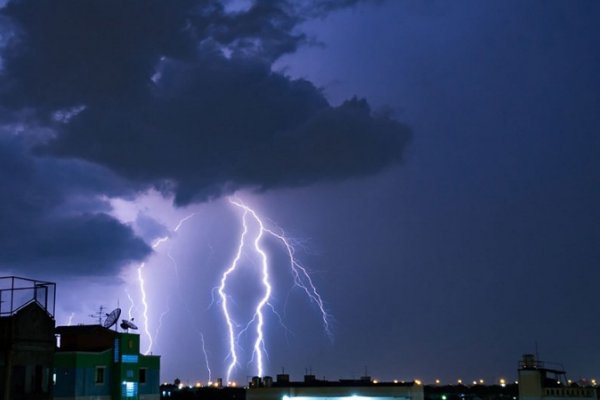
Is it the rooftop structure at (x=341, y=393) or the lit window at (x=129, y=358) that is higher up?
the lit window at (x=129, y=358)

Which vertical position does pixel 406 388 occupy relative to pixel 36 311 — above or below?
below

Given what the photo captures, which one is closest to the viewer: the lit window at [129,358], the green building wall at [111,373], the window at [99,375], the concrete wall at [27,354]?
the concrete wall at [27,354]

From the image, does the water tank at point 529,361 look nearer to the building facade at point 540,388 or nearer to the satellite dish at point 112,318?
the building facade at point 540,388

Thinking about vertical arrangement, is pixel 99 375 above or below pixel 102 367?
below

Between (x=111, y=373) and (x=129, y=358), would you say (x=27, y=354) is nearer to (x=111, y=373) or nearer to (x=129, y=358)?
(x=111, y=373)

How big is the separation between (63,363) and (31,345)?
10.4m

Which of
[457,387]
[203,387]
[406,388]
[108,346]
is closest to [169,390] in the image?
[203,387]

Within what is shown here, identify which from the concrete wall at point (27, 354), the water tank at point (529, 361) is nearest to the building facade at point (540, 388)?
the water tank at point (529, 361)

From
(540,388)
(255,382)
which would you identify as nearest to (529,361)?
(540,388)

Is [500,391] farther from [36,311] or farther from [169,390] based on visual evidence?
[36,311]

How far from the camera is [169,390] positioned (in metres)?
78.7

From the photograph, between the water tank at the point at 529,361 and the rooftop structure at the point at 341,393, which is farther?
the rooftop structure at the point at 341,393

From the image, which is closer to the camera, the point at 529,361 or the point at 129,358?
the point at 529,361

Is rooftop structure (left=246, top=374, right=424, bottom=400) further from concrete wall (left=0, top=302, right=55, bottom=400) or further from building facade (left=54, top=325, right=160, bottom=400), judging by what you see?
concrete wall (left=0, top=302, right=55, bottom=400)
